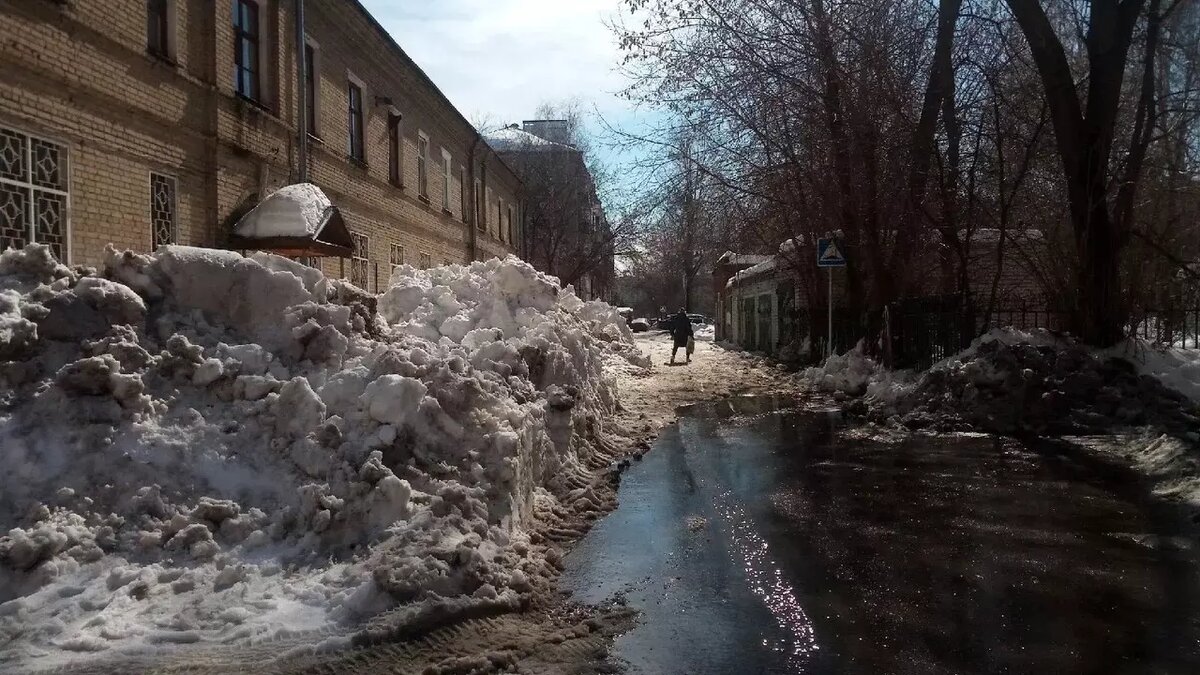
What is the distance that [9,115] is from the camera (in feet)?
26.8

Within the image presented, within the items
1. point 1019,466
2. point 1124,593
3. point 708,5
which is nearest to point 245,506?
point 1124,593

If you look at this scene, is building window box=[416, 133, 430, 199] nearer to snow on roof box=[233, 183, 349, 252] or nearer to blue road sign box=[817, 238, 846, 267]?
snow on roof box=[233, 183, 349, 252]

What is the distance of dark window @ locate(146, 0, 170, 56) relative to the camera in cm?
1073

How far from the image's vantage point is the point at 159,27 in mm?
11000

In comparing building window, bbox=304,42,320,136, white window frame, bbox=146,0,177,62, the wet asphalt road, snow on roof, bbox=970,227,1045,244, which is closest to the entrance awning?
white window frame, bbox=146,0,177,62

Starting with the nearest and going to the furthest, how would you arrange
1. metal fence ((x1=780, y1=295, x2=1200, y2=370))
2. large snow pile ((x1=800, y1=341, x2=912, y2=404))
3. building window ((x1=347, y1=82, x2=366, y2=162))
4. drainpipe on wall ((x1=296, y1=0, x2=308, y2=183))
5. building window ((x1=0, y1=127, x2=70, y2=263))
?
building window ((x1=0, y1=127, x2=70, y2=263)), metal fence ((x1=780, y1=295, x2=1200, y2=370)), large snow pile ((x1=800, y1=341, x2=912, y2=404)), drainpipe on wall ((x1=296, y1=0, x2=308, y2=183)), building window ((x1=347, y1=82, x2=366, y2=162))

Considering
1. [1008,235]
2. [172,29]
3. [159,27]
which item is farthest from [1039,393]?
[159,27]

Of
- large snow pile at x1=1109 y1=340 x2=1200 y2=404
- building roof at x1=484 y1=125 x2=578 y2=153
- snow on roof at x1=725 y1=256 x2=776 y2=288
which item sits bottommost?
large snow pile at x1=1109 y1=340 x2=1200 y2=404

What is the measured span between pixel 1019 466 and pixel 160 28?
11.7 metres

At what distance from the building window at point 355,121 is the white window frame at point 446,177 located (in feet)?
23.0

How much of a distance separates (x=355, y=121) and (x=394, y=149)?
2525 mm

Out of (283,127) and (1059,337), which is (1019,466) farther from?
(283,127)

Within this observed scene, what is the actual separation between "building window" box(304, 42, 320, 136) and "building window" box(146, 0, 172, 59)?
4007 millimetres

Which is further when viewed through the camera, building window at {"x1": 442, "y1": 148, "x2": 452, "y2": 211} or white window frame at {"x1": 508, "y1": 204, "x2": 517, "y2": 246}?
white window frame at {"x1": 508, "y1": 204, "x2": 517, "y2": 246}
